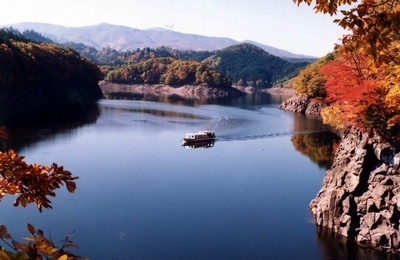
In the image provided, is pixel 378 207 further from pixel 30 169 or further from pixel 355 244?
pixel 30 169

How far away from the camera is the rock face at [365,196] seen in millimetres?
16328

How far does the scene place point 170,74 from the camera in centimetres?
11675

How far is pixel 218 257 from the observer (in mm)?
15703

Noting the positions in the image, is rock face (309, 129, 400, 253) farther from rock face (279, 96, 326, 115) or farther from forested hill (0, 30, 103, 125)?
rock face (279, 96, 326, 115)

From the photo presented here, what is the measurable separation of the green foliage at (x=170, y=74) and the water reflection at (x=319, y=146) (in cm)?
6733

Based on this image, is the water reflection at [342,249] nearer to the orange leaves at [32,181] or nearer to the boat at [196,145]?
the orange leaves at [32,181]

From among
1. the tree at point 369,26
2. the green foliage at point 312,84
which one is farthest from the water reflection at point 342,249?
the green foliage at point 312,84

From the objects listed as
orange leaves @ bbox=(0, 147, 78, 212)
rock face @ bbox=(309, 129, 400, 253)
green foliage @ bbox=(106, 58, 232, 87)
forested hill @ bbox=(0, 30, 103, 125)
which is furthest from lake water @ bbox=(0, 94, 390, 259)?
green foliage @ bbox=(106, 58, 232, 87)

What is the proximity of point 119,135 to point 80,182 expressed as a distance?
52.1ft

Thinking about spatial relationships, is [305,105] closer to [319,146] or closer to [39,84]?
[319,146]

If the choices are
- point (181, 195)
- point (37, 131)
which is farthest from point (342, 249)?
point (37, 131)

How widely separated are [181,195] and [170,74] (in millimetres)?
96487

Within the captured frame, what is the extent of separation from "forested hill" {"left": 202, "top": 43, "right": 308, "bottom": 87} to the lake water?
10775 cm

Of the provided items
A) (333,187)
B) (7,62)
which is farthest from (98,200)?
(7,62)
